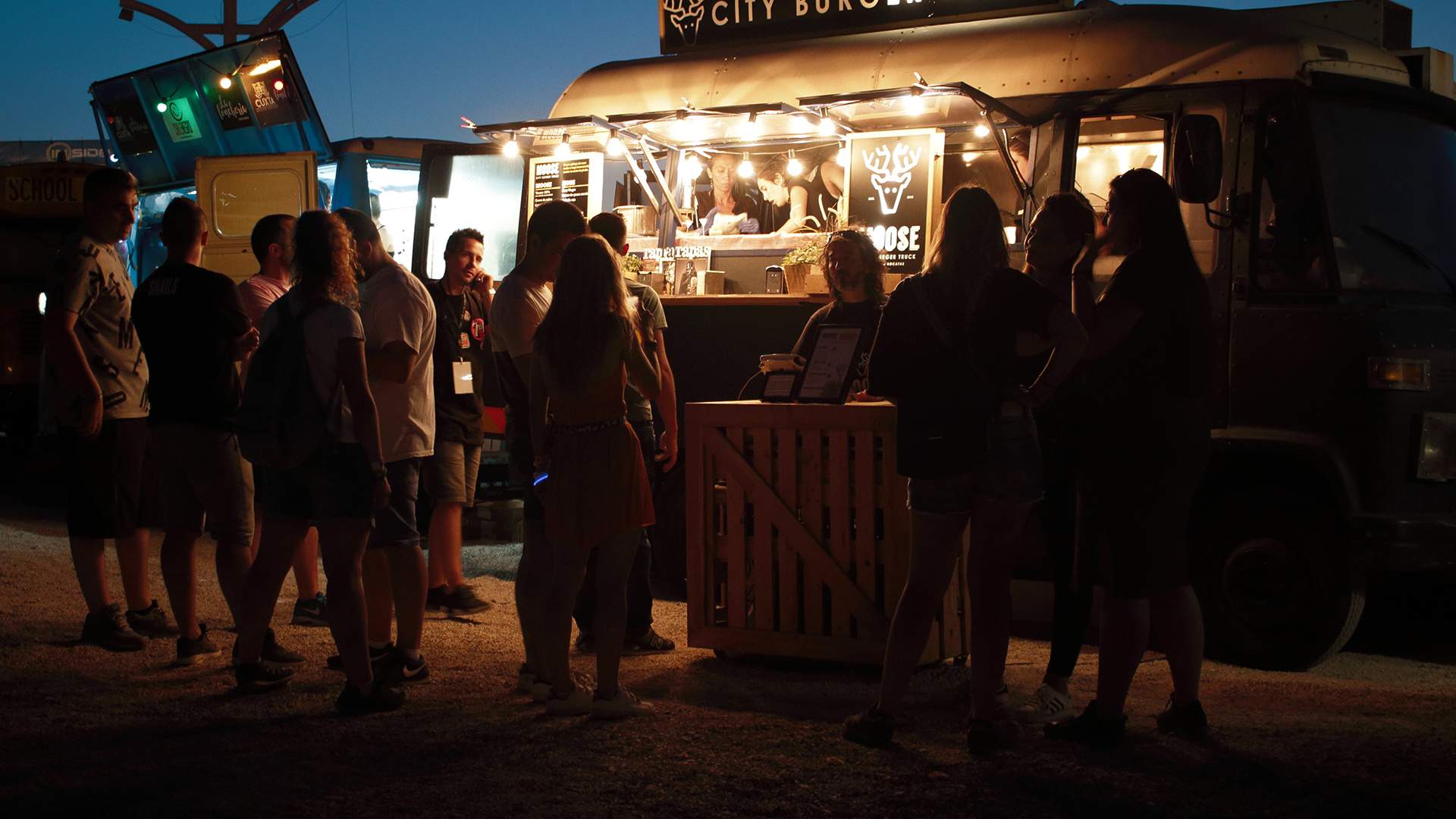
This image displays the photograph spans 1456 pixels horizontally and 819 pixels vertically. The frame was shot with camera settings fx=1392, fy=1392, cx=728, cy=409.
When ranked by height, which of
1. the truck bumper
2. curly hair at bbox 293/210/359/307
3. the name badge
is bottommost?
the truck bumper

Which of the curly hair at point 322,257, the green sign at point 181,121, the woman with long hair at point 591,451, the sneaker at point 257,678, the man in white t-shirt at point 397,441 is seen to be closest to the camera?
the woman with long hair at point 591,451

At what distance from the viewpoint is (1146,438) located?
4.48m

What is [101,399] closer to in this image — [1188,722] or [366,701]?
[366,701]

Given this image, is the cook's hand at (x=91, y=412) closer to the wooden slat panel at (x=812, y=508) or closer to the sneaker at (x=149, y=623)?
the sneaker at (x=149, y=623)

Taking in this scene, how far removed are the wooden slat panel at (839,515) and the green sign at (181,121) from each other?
11192 mm

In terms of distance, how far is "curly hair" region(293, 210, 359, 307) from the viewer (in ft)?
16.6

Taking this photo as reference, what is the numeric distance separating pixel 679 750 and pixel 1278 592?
10.00ft

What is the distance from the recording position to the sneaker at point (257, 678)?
5.25m

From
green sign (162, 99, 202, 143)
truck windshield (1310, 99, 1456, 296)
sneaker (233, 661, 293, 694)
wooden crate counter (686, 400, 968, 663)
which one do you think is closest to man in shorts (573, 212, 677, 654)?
wooden crate counter (686, 400, 968, 663)

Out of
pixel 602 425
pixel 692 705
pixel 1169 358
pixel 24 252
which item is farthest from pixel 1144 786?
pixel 24 252

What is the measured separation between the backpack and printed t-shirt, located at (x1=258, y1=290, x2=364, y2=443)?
2 cm

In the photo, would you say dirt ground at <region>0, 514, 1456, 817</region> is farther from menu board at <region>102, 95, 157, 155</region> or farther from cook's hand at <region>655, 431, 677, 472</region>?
menu board at <region>102, 95, 157, 155</region>

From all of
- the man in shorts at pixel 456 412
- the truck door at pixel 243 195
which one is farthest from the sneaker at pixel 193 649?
the truck door at pixel 243 195

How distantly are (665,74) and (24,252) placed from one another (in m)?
10.4
